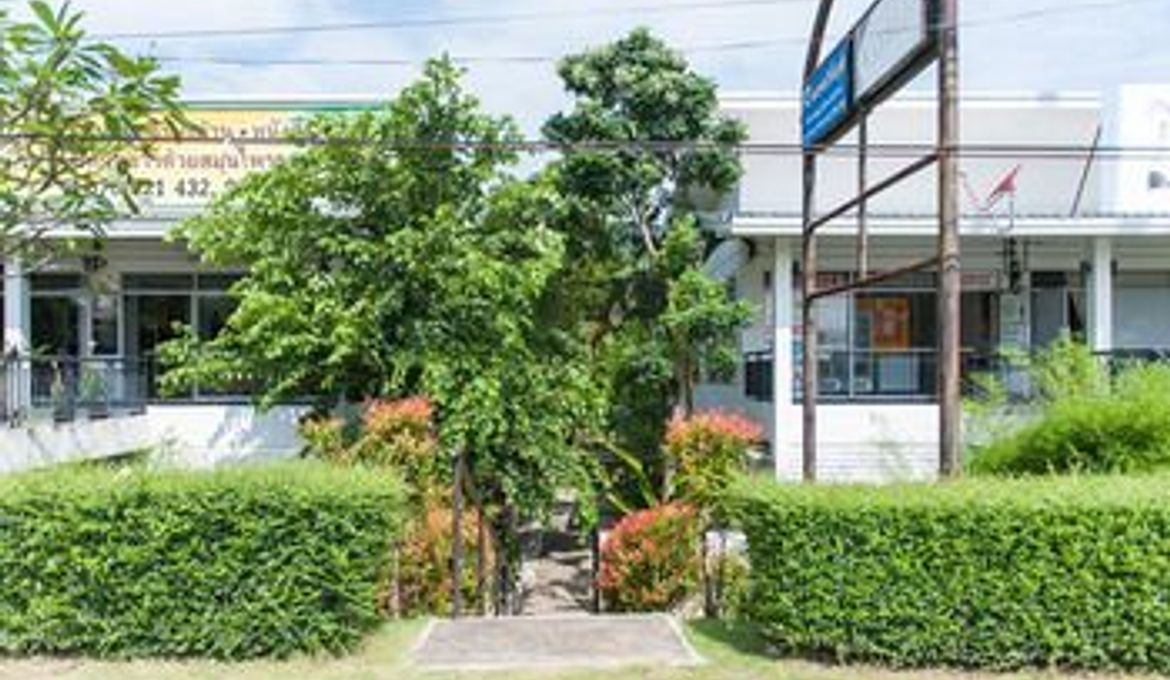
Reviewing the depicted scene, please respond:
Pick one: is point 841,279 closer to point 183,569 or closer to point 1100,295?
point 1100,295

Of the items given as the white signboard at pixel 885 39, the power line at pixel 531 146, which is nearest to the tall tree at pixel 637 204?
the power line at pixel 531 146

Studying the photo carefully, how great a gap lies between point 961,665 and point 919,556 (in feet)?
2.41

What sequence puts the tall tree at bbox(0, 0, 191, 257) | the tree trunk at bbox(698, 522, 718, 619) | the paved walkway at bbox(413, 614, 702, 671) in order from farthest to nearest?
the tree trunk at bbox(698, 522, 718, 619) < the paved walkway at bbox(413, 614, 702, 671) < the tall tree at bbox(0, 0, 191, 257)

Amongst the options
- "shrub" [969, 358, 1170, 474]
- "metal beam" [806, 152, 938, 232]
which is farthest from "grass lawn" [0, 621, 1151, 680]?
"metal beam" [806, 152, 938, 232]

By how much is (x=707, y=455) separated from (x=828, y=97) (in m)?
3.49

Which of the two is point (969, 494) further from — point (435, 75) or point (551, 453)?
point (435, 75)

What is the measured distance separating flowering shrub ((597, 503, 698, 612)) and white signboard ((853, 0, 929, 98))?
4425mm

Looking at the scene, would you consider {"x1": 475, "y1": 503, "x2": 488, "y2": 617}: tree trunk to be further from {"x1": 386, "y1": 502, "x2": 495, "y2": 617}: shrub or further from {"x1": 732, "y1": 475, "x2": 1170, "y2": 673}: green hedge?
{"x1": 732, "y1": 475, "x2": 1170, "y2": 673}: green hedge

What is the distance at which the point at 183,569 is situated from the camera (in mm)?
7422

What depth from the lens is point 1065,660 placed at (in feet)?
23.0

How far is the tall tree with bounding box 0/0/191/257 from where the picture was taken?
5.90 m

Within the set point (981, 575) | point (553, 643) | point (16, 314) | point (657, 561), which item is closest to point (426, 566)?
point (657, 561)

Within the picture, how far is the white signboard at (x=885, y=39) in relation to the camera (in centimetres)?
786

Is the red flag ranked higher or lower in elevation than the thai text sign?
lower
